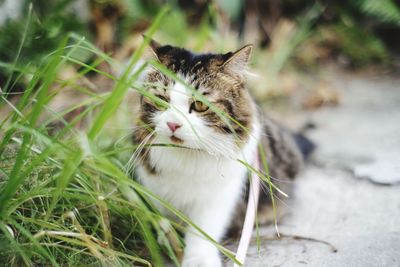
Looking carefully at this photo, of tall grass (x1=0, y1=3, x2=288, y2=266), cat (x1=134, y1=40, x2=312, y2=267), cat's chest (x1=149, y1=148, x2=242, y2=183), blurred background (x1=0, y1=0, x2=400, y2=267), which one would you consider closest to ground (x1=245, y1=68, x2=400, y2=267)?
A: blurred background (x1=0, y1=0, x2=400, y2=267)

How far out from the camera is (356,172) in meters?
2.10

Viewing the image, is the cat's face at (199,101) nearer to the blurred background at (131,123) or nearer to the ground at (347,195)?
the blurred background at (131,123)

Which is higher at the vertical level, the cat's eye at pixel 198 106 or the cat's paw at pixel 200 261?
the cat's eye at pixel 198 106

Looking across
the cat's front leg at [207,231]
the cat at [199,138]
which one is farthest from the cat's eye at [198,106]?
the cat's front leg at [207,231]

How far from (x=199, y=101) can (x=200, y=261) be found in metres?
0.52

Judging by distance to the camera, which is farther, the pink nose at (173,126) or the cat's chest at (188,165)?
the cat's chest at (188,165)

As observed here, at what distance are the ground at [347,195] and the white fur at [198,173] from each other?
0.17 m

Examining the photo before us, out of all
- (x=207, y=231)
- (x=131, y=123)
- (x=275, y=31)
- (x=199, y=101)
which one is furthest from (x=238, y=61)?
(x=275, y=31)

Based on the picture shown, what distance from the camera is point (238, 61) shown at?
1.48 m

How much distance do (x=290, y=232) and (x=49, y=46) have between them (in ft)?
4.98

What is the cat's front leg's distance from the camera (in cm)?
143

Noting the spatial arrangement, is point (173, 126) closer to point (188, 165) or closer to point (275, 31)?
point (188, 165)

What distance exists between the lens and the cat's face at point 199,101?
52.4 inches

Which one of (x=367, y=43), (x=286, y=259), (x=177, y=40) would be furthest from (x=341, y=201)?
(x=367, y=43)
